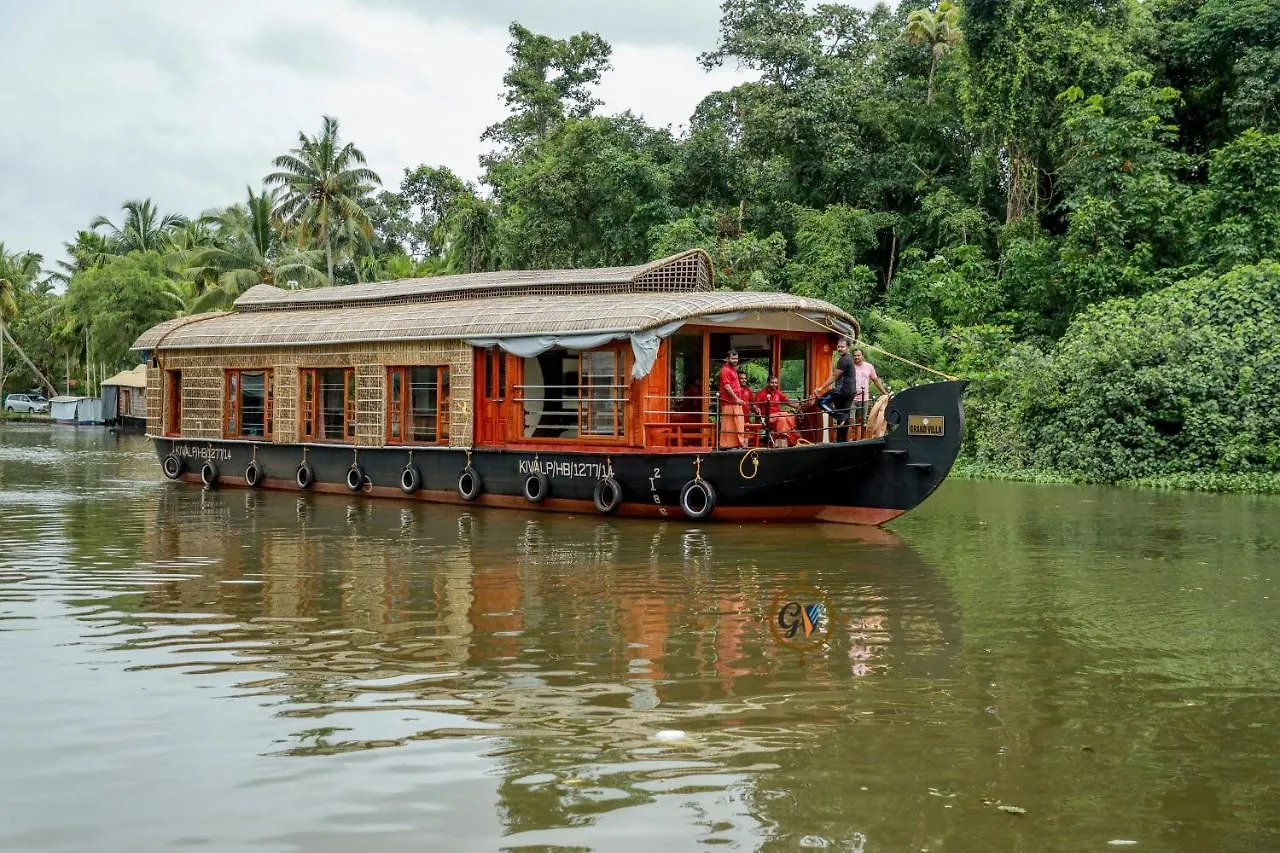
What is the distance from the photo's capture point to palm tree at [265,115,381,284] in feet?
122

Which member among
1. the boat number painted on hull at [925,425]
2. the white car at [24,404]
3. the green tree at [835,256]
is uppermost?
the green tree at [835,256]

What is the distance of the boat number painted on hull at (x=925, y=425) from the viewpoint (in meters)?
11.7

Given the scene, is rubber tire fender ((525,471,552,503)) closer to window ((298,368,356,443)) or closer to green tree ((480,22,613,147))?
window ((298,368,356,443))

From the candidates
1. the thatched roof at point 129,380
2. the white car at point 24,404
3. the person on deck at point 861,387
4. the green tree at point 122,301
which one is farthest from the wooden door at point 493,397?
the white car at point 24,404

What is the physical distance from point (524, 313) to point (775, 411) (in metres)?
3.05

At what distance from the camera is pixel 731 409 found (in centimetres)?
1282

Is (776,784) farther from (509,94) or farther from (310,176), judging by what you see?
(310,176)

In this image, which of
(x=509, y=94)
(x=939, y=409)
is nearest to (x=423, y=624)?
(x=939, y=409)

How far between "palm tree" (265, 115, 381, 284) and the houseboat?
20152mm

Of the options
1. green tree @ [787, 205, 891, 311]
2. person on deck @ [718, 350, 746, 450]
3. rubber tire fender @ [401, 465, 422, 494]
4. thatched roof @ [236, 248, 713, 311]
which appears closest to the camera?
person on deck @ [718, 350, 746, 450]

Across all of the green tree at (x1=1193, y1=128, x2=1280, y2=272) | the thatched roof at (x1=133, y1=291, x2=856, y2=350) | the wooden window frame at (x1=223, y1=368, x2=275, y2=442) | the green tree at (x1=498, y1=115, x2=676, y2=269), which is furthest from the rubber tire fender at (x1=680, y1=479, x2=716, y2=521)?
the green tree at (x1=498, y1=115, x2=676, y2=269)

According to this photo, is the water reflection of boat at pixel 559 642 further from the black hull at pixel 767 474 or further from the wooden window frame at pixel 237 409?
the wooden window frame at pixel 237 409

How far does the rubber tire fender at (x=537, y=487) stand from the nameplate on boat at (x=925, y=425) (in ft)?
13.3

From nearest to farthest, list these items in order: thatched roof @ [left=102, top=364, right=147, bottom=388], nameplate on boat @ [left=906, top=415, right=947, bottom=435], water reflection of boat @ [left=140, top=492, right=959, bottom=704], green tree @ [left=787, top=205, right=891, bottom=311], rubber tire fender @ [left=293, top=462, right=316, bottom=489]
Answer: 1. water reflection of boat @ [left=140, top=492, right=959, bottom=704]
2. nameplate on boat @ [left=906, top=415, right=947, bottom=435]
3. rubber tire fender @ [left=293, top=462, right=316, bottom=489]
4. green tree @ [left=787, top=205, right=891, bottom=311]
5. thatched roof @ [left=102, top=364, right=147, bottom=388]
